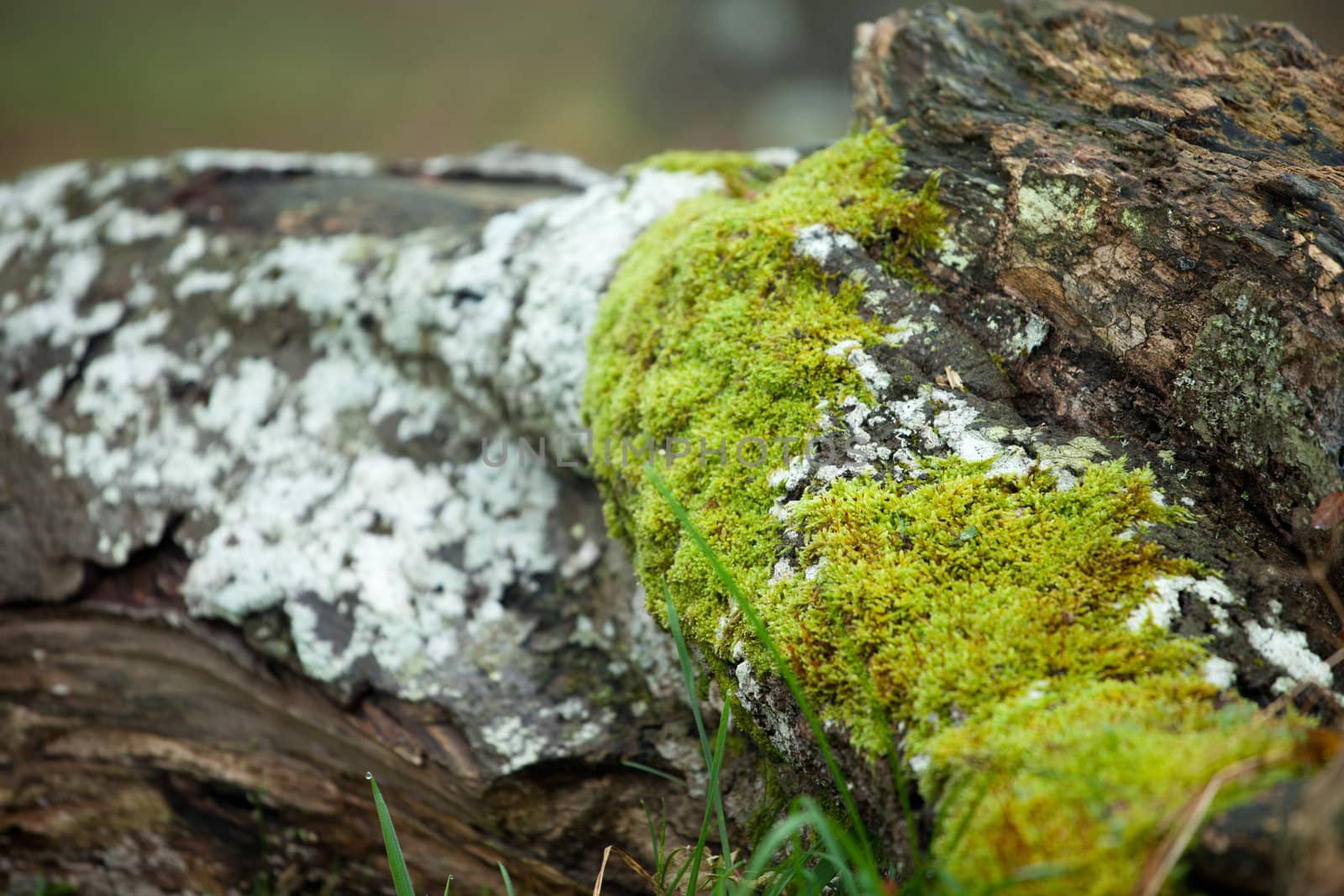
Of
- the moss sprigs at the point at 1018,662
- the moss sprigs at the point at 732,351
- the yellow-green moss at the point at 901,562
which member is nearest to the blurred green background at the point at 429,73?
the moss sprigs at the point at 732,351

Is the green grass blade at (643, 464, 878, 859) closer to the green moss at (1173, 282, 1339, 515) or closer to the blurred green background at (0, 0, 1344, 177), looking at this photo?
the green moss at (1173, 282, 1339, 515)

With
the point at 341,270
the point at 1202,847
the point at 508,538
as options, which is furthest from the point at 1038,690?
the point at 341,270

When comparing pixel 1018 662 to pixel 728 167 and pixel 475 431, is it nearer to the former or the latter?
pixel 475 431

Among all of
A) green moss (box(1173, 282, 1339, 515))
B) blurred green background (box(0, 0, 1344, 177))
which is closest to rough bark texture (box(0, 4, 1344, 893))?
green moss (box(1173, 282, 1339, 515))

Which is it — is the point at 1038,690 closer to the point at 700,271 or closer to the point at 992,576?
the point at 992,576

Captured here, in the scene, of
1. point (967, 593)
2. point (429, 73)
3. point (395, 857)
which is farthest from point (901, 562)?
point (429, 73)

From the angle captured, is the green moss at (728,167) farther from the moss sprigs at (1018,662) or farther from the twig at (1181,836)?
the twig at (1181,836)
